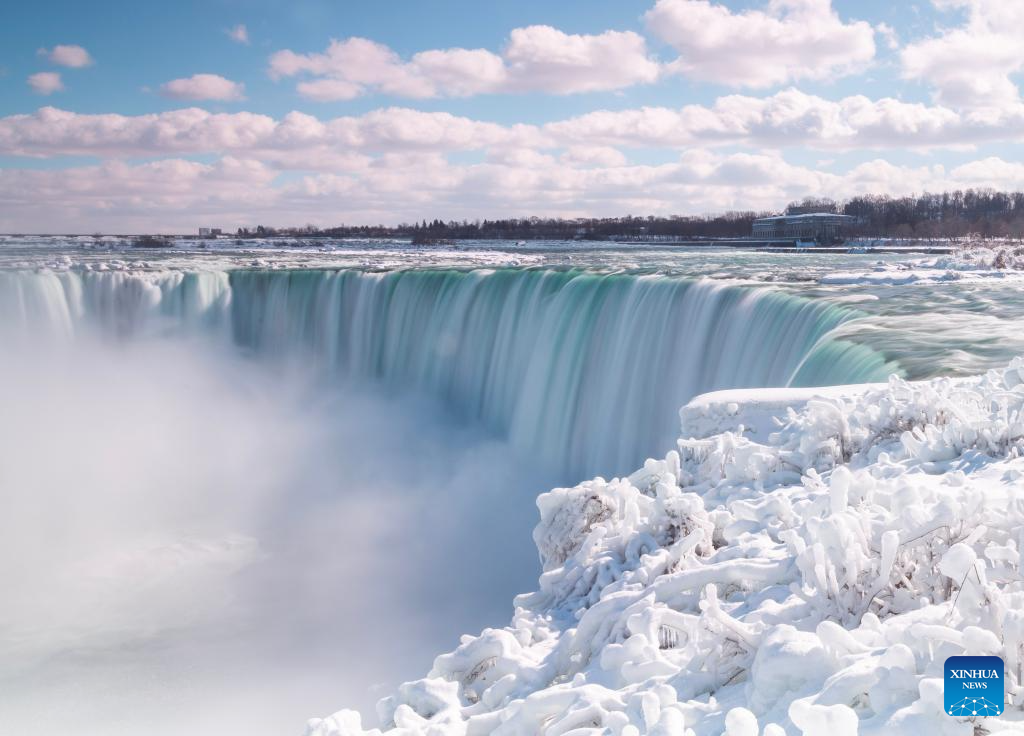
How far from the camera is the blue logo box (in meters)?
1.92

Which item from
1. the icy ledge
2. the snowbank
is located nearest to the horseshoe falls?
the icy ledge

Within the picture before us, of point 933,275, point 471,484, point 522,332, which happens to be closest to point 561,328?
point 522,332

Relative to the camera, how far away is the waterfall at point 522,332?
44.2 feet

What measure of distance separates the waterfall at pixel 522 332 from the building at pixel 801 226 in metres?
48.5

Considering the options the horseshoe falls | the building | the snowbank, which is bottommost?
the horseshoe falls

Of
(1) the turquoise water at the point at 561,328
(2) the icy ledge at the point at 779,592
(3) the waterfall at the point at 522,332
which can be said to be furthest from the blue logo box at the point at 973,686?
(3) the waterfall at the point at 522,332

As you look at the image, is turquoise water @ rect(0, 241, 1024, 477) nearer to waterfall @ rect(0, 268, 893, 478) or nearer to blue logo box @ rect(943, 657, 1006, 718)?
waterfall @ rect(0, 268, 893, 478)

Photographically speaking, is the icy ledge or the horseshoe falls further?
the horseshoe falls

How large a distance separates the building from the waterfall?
48.5 meters

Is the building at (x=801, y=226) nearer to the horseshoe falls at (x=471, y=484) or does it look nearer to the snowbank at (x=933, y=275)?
the snowbank at (x=933, y=275)

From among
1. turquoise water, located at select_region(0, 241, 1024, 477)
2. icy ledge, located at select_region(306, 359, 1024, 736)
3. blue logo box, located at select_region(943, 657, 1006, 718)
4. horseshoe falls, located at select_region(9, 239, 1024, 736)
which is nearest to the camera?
blue logo box, located at select_region(943, 657, 1006, 718)

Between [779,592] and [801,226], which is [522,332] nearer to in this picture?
[779,592]

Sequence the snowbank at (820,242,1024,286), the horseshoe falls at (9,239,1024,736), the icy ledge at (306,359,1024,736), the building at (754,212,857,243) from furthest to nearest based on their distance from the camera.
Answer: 1. the building at (754,212,857,243)
2. the snowbank at (820,242,1024,286)
3. the horseshoe falls at (9,239,1024,736)
4. the icy ledge at (306,359,1024,736)

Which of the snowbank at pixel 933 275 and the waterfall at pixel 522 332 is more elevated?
the snowbank at pixel 933 275
